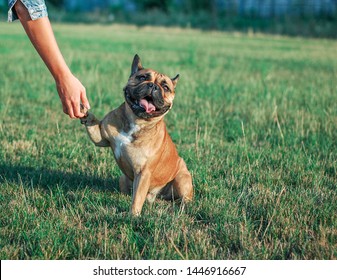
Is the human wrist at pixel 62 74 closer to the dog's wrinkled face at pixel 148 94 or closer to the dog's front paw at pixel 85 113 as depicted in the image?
the dog's front paw at pixel 85 113

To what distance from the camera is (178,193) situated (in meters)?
4.15

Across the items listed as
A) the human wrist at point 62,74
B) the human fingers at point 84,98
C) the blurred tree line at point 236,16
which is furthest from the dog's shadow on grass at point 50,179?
the blurred tree line at point 236,16

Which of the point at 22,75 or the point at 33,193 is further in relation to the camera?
the point at 22,75

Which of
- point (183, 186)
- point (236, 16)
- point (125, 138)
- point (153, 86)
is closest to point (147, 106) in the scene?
point (153, 86)

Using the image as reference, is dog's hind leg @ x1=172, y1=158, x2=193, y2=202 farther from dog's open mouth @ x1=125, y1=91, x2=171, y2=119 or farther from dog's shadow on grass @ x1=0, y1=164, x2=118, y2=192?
dog's open mouth @ x1=125, y1=91, x2=171, y2=119

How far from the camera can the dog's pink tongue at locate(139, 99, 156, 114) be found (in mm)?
3566

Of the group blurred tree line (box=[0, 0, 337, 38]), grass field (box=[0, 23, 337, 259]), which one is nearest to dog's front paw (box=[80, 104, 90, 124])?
grass field (box=[0, 23, 337, 259])

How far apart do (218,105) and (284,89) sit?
215cm

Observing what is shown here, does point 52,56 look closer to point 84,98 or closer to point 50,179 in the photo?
point 84,98

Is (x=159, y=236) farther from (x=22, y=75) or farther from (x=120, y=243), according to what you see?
(x=22, y=75)

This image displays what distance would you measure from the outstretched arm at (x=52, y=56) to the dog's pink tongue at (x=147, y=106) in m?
0.38

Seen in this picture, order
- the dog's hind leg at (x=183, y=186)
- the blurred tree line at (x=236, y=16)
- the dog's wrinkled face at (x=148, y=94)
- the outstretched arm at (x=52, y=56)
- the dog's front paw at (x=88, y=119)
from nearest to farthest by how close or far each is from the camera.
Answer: the outstretched arm at (x=52, y=56) → the dog's wrinkled face at (x=148, y=94) → the dog's front paw at (x=88, y=119) → the dog's hind leg at (x=183, y=186) → the blurred tree line at (x=236, y=16)

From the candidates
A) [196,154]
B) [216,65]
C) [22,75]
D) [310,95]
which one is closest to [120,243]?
[196,154]

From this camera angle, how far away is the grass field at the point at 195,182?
322 centimetres
